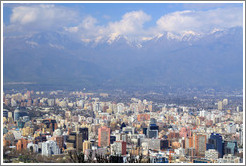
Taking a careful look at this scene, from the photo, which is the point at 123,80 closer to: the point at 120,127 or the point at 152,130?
the point at 120,127

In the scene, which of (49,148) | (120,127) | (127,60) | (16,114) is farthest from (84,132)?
(127,60)

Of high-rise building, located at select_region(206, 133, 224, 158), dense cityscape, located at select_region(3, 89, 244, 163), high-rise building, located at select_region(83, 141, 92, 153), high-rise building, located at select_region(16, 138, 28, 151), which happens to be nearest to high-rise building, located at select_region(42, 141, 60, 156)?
dense cityscape, located at select_region(3, 89, 244, 163)

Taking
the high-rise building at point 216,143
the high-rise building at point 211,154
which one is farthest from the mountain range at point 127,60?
the high-rise building at point 211,154

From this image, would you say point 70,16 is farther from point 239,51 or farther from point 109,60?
point 239,51

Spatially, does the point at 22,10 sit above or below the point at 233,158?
above

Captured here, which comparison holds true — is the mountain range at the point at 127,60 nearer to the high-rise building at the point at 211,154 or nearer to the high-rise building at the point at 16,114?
the high-rise building at the point at 16,114

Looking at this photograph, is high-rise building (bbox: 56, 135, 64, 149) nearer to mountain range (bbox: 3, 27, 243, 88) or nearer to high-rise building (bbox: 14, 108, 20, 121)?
high-rise building (bbox: 14, 108, 20, 121)

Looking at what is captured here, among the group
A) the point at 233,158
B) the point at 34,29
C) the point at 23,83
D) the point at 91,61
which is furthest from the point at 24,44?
the point at 233,158
